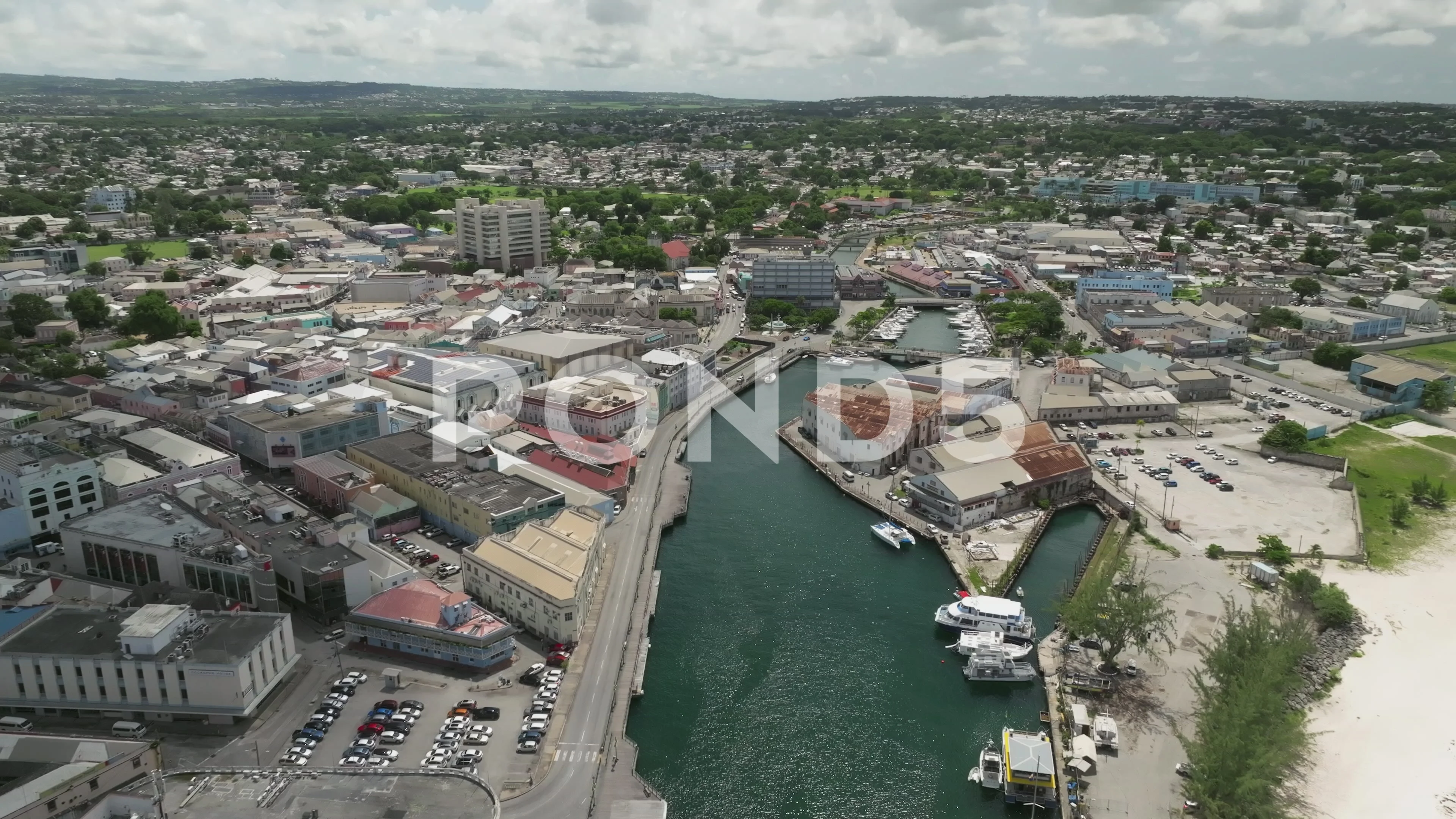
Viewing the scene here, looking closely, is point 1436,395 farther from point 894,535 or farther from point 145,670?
point 145,670

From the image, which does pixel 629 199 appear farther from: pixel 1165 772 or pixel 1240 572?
pixel 1165 772

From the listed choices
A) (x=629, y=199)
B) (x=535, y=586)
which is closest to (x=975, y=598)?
(x=535, y=586)

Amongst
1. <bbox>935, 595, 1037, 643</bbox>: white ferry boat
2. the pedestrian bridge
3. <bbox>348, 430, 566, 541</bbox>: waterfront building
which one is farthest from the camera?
the pedestrian bridge

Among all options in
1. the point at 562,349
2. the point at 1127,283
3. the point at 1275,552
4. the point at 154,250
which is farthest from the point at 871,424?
the point at 154,250

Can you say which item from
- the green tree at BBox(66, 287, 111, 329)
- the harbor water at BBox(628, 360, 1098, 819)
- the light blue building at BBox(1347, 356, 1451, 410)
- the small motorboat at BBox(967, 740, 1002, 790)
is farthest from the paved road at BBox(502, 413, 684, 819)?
the green tree at BBox(66, 287, 111, 329)

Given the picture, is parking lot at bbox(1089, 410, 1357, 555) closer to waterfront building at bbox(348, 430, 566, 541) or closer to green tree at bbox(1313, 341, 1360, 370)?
green tree at bbox(1313, 341, 1360, 370)
